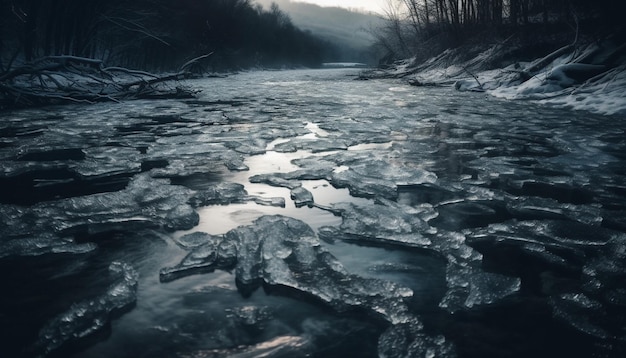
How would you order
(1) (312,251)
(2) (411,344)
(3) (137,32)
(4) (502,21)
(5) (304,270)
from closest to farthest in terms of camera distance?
(2) (411,344) → (5) (304,270) → (1) (312,251) → (4) (502,21) → (3) (137,32)

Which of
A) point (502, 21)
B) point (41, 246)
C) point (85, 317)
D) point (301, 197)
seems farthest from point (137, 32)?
point (85, 317)

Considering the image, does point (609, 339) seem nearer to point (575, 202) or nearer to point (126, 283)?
point (575, 202)

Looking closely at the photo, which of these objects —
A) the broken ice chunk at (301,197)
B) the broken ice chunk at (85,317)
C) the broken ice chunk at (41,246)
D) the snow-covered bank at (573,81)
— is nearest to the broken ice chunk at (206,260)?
the broken ice chunk at (85,317)

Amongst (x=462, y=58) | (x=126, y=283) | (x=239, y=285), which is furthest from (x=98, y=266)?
(x=462, y=58)

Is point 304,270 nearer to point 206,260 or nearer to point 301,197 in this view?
point 206,260

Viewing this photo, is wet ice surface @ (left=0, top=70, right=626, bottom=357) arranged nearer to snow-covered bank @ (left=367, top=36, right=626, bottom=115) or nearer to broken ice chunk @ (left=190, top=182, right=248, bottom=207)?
broken ice chunk @ (left=190, top=182, right=248, bottom=207)

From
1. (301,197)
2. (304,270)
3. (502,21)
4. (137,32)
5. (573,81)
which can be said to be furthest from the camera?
(137,32)

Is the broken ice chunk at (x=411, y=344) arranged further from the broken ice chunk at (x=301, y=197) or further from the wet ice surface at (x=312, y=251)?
the broken ice chunk at (x=301, y=197)

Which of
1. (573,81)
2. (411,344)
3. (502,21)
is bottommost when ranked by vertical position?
(411,344)

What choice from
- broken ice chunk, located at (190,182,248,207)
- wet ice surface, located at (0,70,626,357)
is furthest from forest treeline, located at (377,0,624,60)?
broken ice chunk, located at (190,182,248,207)
